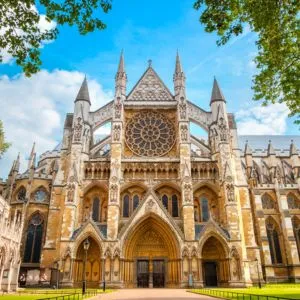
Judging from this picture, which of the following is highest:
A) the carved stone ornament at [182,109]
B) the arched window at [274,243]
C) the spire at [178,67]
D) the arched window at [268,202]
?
the spire at [178,67]

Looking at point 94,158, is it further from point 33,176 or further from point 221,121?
point 221,121

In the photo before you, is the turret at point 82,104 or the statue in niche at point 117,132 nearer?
the statue in niche at point 117,132

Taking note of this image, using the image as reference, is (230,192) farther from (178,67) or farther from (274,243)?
(178,67)

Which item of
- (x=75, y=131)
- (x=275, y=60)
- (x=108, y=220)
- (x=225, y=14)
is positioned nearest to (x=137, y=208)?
(x=108, y=220)

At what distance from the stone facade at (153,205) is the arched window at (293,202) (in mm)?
131

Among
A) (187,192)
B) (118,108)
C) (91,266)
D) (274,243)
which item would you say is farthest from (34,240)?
(274,243)

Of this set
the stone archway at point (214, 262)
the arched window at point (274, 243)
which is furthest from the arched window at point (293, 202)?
the stone archway at point (214, 262)

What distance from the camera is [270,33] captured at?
479 inches

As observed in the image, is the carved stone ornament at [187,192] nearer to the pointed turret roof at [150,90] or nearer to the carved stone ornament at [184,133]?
the carved stone ornament at [184,133]

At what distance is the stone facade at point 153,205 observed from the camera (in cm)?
2692

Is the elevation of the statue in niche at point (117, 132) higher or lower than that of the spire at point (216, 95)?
lower

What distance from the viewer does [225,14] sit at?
34.7 ft

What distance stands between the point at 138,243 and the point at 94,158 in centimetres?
1012

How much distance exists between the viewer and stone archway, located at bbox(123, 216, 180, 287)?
89.2 feet
